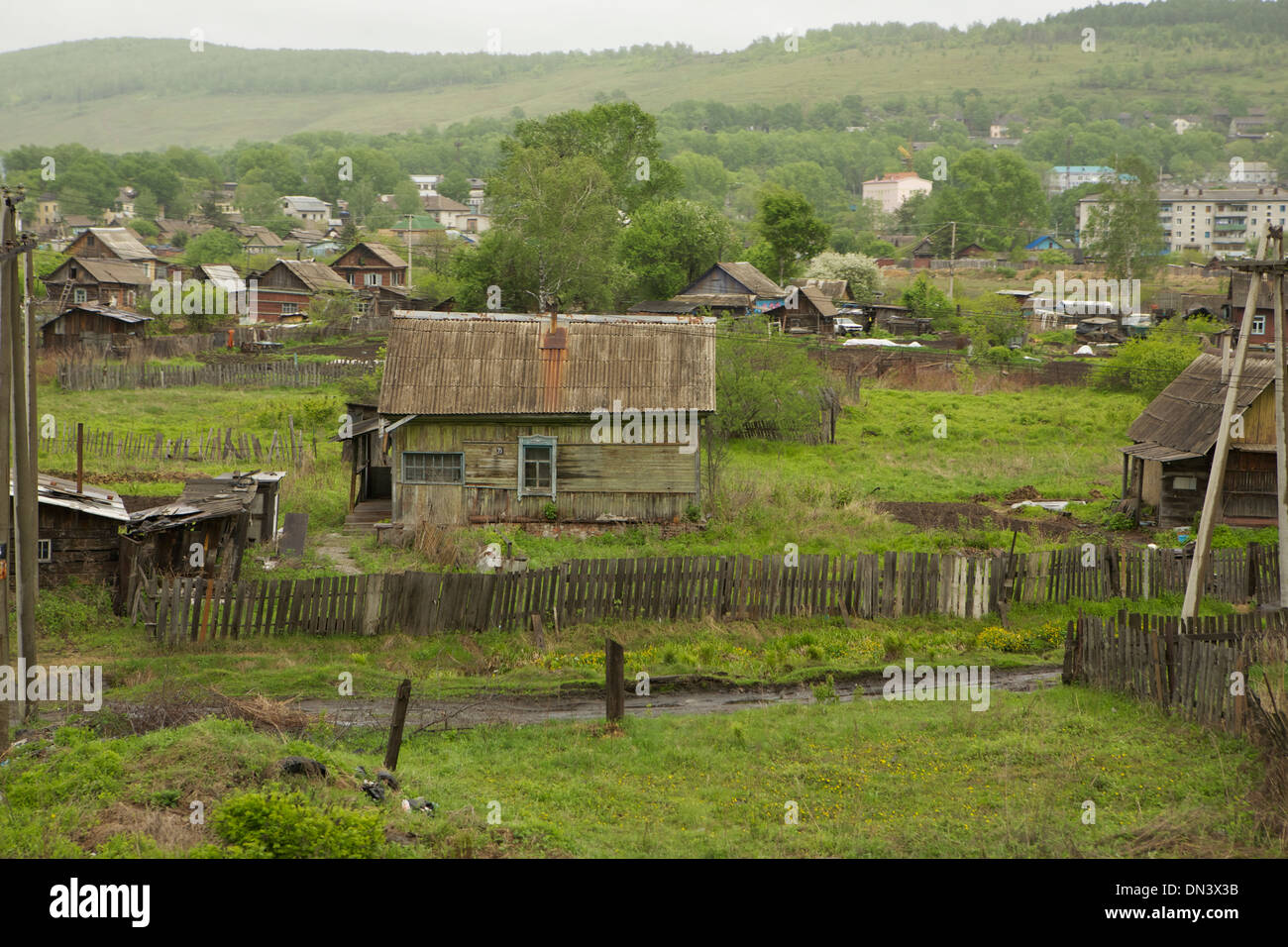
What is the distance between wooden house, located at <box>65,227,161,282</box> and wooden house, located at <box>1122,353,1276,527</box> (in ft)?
227

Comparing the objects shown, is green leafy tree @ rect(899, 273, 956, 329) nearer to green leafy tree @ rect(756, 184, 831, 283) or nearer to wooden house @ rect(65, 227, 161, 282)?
green leafy tree @ rect(756, 184, 831, 283)

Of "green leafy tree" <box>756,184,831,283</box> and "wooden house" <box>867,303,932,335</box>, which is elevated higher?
"green leafy tree" <box>756,184,831,283</box>

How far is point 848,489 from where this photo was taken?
27.5 metres

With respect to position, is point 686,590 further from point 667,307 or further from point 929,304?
point 929,304

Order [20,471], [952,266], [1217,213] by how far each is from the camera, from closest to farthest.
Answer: [20,471], [952,266], [1217,213]

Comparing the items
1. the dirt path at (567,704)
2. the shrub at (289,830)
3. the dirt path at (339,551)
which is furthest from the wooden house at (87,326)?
the shrub at (289,830)

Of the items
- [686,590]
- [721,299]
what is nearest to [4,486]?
[686,590]

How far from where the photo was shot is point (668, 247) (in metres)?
66.1

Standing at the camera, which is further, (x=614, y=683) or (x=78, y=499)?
(x=78, y=499)

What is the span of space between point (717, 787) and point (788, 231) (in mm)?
67481

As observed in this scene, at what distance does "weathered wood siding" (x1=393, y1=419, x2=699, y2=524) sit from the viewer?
23.9 m

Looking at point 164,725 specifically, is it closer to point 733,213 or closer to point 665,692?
point 665,692

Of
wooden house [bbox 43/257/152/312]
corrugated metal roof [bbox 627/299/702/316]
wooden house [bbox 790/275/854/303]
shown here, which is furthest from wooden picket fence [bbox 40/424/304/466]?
wooden house [bbox 790/275/854/303]

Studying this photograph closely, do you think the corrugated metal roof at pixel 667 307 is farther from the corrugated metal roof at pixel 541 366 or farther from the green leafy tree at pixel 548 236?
the corrugated metal roof at pixel 541 366
